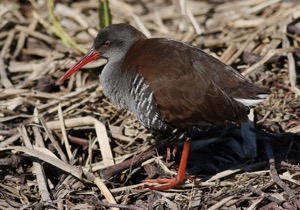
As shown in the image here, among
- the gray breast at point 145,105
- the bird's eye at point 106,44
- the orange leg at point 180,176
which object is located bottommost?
the orange leg at point 180,176

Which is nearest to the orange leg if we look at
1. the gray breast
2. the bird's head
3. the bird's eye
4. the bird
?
the bird

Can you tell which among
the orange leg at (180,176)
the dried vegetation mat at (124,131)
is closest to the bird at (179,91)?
the orange leg at (180,176)

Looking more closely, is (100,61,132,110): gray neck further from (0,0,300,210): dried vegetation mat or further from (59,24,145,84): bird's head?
(0,0,300,210): dried vegetation mat

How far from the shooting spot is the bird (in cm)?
427

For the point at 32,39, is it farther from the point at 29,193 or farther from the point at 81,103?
the point at 29,193

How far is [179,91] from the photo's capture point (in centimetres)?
428

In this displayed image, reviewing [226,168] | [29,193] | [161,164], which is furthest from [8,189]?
[226,168]

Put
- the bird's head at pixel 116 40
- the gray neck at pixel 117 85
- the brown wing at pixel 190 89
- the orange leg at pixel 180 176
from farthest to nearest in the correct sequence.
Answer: the bird's head at pixel 116 40
the gray neck at pixel 117 85
the orange leg at pixel 180 176
the brown wing at pixel 190 89

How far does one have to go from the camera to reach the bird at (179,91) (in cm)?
427

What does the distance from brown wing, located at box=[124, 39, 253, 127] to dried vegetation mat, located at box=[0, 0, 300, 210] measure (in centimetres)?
50

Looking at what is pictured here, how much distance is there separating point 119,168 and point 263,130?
1.22 meters

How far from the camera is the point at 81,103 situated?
17.5 feet

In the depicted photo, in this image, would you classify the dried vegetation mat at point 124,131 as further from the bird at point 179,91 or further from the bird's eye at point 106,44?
the bird's eye at point 106,44

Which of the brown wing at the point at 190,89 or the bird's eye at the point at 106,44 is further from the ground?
the bird's eye at the point at 106,44
